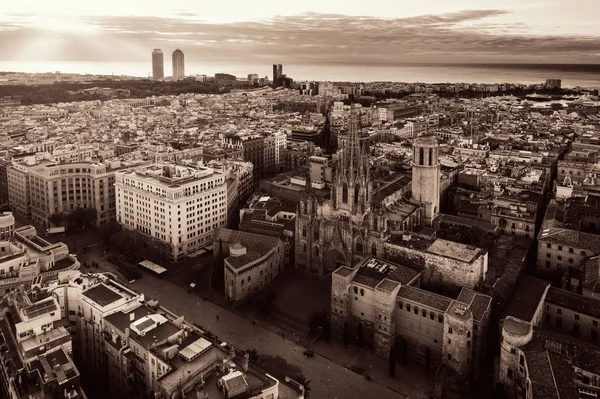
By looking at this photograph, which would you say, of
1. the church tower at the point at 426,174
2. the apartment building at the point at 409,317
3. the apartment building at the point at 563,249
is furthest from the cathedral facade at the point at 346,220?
the apartment building at the point at 563,249

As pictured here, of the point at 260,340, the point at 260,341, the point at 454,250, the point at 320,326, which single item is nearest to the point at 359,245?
the point at 454,250

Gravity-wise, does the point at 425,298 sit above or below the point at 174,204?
below

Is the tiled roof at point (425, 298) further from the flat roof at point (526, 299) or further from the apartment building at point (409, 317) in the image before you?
the flat roof at point (526, 299)

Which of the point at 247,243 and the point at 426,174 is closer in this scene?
the point at 247,243

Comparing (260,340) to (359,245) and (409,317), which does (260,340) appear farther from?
(359,245)

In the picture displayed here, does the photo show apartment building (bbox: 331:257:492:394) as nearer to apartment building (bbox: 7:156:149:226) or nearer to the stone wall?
the stone wall
